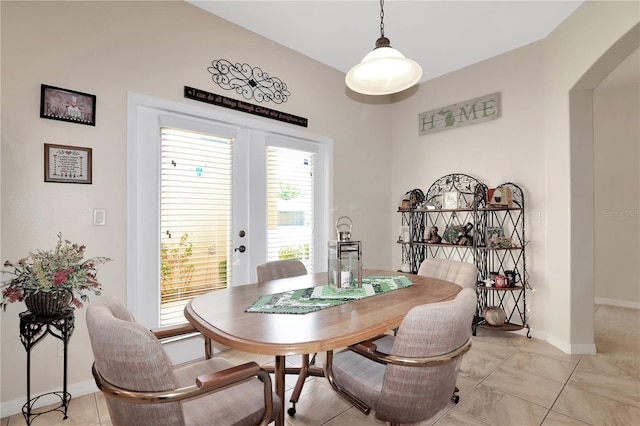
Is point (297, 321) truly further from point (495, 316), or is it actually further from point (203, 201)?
point (495, 316)

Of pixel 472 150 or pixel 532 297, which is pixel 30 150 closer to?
pixel 472 150

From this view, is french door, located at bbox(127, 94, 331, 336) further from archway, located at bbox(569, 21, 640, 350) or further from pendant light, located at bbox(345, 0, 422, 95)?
archway, located at bbox(569, 21, 640, 350)

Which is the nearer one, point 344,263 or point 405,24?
point 344,263

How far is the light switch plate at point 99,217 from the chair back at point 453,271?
2385 mm

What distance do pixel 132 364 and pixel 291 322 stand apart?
1.92 ft

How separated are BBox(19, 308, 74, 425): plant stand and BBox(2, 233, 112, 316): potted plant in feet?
0.13

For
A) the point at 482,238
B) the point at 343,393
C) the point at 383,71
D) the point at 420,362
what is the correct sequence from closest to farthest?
the point at 420,362
the point at 343,393
the point at 383,71
the point at 482,238

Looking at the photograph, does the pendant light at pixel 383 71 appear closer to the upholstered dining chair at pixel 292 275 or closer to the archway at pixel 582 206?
the upholstered dining chair at pixel 292 275

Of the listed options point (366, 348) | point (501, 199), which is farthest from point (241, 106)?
point (501, 199)

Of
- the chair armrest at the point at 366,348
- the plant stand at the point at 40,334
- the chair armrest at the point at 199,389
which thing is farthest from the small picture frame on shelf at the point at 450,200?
the plant stand at the point at 40,334

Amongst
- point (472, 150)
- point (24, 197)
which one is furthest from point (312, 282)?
point (472, 150)

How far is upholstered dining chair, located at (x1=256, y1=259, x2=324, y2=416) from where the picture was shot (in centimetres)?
201

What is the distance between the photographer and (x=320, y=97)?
3645mm

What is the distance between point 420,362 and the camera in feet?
3.99
